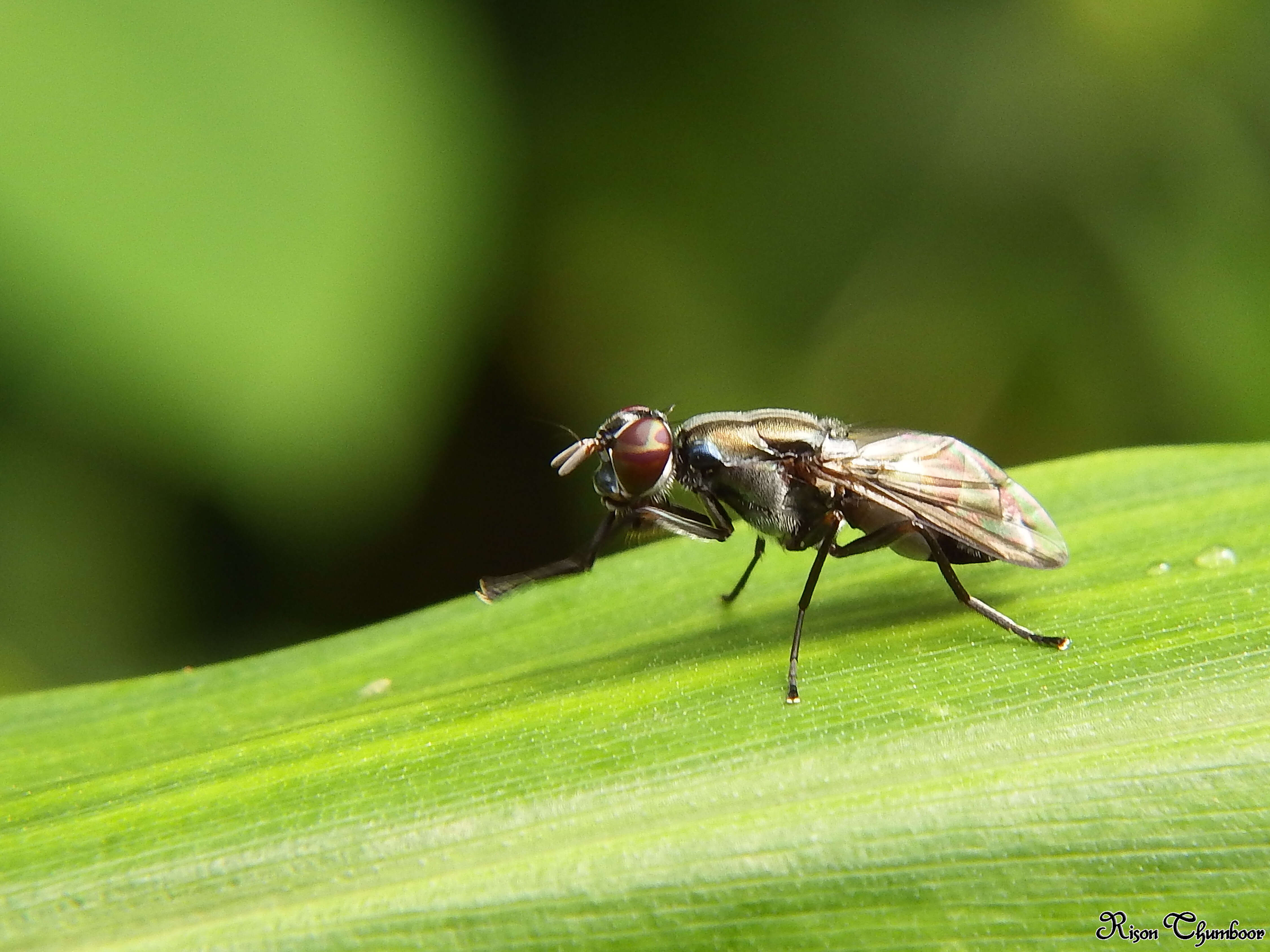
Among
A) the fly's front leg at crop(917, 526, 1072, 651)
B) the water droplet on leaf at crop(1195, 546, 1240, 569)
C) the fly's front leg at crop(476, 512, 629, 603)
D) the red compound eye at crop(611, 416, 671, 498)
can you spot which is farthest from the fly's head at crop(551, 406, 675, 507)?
the water droplet on leaf at crop(1195, 546, 1240, 569)

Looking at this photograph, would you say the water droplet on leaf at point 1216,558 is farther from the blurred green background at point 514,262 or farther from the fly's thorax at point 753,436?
the blurred green background at point 514,262

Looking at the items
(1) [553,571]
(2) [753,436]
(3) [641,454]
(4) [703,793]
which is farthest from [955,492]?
(4) [703,793]

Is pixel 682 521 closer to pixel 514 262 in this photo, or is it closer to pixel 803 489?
pixel 803 489

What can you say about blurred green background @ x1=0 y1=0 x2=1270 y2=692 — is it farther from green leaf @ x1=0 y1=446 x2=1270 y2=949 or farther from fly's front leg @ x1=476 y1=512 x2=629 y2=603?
green leaf @ x1=0 y1=446 x2=1270 y2=949

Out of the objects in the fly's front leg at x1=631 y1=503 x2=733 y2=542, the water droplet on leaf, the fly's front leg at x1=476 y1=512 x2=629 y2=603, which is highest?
the water droplet on leaf

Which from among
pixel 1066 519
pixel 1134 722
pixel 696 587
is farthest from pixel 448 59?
pixel 1134 722

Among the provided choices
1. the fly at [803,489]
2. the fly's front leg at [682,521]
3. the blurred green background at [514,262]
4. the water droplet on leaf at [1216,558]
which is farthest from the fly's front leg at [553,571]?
the water droplet on leaf at [1216,558]

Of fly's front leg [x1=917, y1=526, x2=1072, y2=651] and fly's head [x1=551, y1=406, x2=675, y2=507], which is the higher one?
fly's front leg [x1=917, y1=526, x2=1072, y2=651]

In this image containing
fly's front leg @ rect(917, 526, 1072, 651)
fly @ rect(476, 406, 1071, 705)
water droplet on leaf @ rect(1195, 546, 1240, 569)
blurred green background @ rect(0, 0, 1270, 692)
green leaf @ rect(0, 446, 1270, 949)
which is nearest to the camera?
green leaf @ rect(0, 446, 1270, 949)
